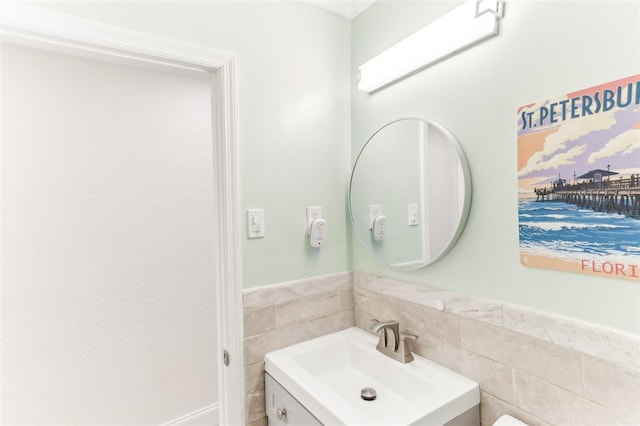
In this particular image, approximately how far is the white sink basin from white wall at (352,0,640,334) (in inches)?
12.2

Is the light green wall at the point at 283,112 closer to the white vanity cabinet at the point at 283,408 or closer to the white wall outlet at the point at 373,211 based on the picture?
the white wall outlet at the point at 373,211

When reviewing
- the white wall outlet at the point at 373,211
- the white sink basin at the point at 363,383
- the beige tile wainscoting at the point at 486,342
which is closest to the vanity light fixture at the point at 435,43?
the white wall outlet at the point at 373,211

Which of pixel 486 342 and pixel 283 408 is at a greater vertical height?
pixel 486 342

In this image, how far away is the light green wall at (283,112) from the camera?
1238 millimetres

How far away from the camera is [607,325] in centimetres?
81

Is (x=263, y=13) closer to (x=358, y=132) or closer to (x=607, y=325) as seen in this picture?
(x=358, y=132)

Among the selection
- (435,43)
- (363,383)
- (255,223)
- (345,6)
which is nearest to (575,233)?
(435,43)

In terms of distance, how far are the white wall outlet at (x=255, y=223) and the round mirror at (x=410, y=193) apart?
17.0 inches

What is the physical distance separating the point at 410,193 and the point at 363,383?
0.76 m

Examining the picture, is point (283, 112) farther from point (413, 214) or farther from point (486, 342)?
point (486, 342)

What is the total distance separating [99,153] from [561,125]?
2087 mm

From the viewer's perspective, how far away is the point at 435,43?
3.84 feet

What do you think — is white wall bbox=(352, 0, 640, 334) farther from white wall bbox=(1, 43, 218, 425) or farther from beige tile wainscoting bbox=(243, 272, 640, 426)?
white wall bbox=(1, 43, 218, 425)

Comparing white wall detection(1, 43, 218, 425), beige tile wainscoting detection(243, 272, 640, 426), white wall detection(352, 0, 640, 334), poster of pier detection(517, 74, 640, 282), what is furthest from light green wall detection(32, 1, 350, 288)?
white wall detection(1, 43, 218, 425)
